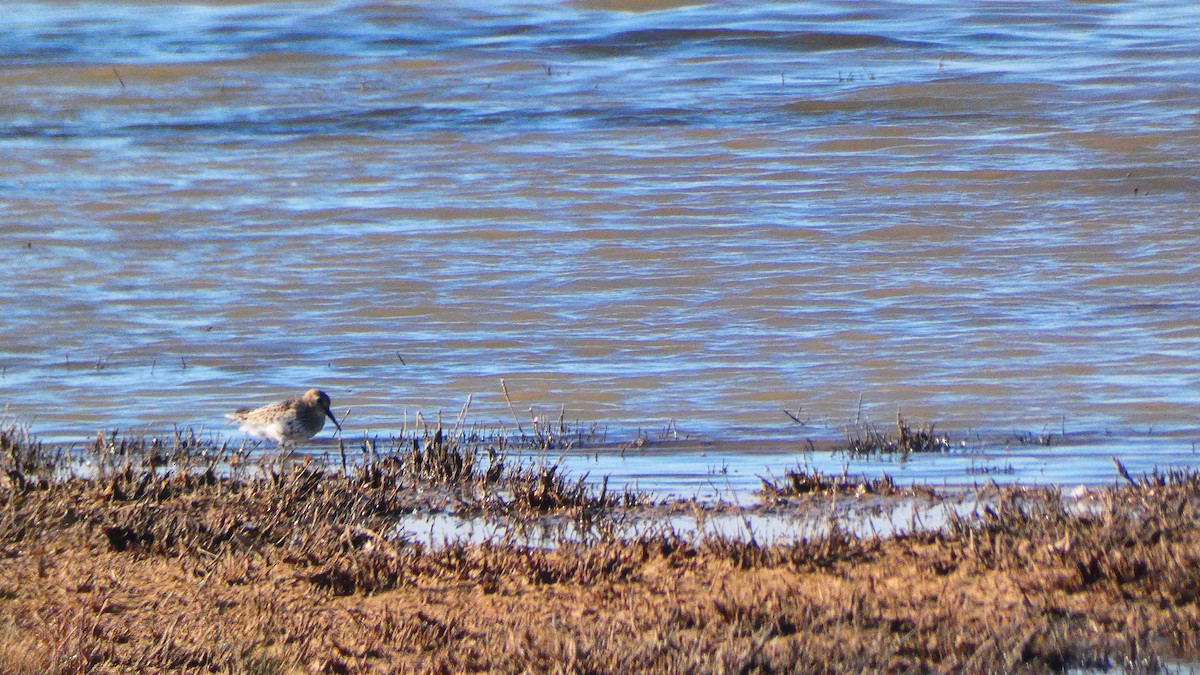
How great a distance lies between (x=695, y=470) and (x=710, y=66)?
18527 mm

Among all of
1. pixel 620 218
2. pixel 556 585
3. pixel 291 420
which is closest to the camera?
pixel 556 585

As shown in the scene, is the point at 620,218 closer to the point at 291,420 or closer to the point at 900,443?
the point at 291,420

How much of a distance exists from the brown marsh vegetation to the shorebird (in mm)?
2015

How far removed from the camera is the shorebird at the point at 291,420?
29.5ft

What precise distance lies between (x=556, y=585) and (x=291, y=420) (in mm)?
3920

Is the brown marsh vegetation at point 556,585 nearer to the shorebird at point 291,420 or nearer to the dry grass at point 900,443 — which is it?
the dry grass at point 900,443

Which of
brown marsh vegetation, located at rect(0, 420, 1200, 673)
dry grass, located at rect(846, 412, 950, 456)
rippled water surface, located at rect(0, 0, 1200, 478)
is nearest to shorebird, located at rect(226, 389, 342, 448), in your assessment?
rippled water surface, located at rect(0, 0, 1200, 478)

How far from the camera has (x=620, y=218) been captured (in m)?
17.6

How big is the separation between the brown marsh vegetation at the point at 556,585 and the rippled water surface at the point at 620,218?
2.46 metres

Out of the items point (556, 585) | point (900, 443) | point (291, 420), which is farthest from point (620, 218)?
point (556, 585)

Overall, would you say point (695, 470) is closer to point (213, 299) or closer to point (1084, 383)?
point (1084, 383)

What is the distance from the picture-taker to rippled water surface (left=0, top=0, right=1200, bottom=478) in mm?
11234

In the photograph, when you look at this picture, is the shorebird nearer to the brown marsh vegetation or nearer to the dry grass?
the brown marsh vegetation

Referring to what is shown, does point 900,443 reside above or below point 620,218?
above
